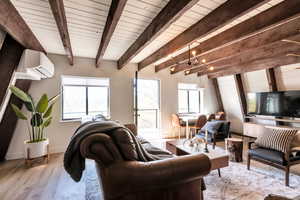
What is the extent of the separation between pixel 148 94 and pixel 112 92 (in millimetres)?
1368

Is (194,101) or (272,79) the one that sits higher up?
(272,79)

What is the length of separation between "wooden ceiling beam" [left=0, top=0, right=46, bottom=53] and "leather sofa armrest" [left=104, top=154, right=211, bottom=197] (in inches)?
87.9

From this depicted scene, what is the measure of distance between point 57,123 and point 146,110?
2729 mm

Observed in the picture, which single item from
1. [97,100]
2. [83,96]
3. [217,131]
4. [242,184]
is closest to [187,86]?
[217,131]

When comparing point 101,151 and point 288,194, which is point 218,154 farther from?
point 101,151

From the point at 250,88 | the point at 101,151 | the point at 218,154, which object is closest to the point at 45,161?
the point at 101,151

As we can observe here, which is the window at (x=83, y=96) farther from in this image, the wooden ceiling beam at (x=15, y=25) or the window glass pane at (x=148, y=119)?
the wooden ceiling beam at (x=15, y=25)

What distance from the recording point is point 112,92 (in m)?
4.46

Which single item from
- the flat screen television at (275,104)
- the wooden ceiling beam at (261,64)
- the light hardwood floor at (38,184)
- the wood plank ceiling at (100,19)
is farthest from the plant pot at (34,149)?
the flat screen television at (275,104)

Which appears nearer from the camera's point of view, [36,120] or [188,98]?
[36,120]

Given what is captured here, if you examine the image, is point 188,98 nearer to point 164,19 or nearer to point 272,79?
point 272,79

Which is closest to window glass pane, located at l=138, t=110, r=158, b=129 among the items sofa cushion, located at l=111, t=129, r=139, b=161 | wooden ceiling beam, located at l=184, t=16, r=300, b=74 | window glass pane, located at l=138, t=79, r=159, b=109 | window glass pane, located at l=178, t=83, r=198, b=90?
window glass pane, located at l=138, t=79, r=159, b=109

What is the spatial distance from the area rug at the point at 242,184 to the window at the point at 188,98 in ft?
10.5

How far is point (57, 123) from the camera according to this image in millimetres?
3865
